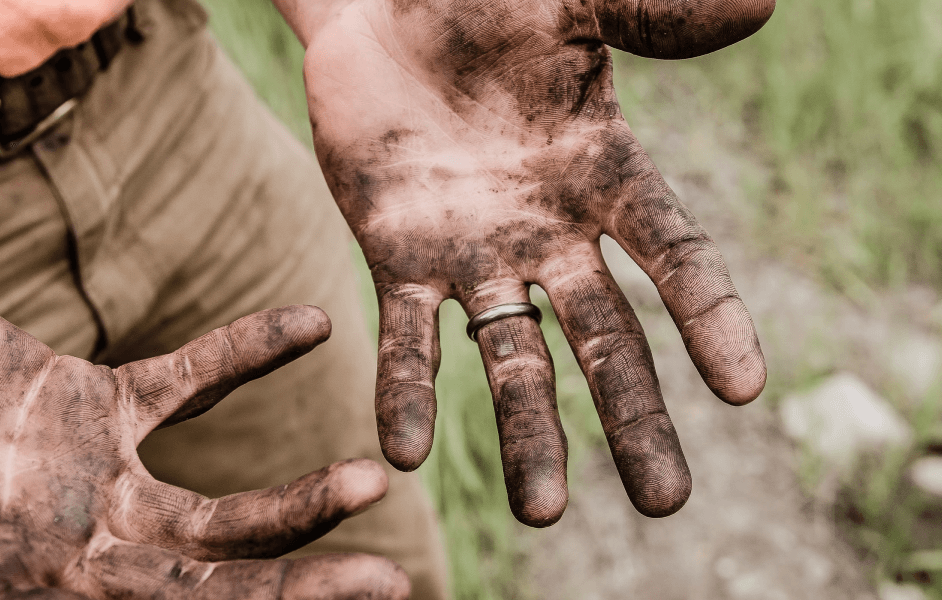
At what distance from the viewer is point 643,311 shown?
6.72 feet

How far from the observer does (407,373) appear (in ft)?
2.67

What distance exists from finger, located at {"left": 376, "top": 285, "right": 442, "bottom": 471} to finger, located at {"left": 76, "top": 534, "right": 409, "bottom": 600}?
14 centimetres

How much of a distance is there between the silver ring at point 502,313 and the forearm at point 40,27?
589 mm

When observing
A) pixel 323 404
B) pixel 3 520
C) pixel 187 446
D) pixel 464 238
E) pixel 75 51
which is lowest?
pixel 323 404

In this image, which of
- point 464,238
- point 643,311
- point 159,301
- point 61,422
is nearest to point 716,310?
point 464,238

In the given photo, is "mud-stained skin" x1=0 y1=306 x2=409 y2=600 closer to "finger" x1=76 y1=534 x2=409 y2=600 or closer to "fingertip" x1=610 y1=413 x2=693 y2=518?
"finger" x1=76 y1=534 x2=409 y2=600

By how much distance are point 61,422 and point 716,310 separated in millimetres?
699

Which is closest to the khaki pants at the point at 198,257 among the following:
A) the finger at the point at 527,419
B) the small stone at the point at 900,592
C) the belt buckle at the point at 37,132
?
the belt buckle at the point at 37,132

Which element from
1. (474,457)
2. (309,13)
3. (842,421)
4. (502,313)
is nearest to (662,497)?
(502,313)

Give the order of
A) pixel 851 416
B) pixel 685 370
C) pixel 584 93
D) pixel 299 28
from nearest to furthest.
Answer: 1. pixel 584 93
2. pixel 299 28
3. pixel 851 416
4. pixel 685 370

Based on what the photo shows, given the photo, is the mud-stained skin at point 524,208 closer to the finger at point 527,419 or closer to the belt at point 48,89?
the finger at point 527,419

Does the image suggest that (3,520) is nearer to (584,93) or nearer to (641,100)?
(584,93)

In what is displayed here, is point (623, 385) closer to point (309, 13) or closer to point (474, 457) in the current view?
point (309, 13)

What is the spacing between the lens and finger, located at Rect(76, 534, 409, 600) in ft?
2.10
